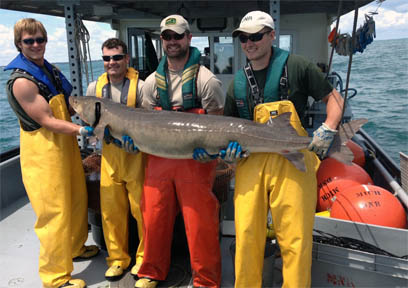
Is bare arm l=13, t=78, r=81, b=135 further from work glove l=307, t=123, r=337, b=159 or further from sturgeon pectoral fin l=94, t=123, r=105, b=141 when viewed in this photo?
work glove l=307, t=123, r=337, b=159

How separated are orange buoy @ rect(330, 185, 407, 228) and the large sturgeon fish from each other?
3.60ft

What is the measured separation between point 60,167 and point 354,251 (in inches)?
116

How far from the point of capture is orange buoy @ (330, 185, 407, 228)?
3.80 metres

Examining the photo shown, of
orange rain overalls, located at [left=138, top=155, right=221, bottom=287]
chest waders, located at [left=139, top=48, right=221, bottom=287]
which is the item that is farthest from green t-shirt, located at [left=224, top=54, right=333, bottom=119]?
orange rain overalls, located at [left=138, top=155, right=221, bottom=287]

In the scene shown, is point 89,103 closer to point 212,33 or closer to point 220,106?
point 220,106

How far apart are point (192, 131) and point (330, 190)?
2.43m

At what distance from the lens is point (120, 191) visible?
12.9 ft

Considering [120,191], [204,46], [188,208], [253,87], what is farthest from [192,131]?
[204,46]

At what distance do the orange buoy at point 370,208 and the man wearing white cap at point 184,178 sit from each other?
1436mm

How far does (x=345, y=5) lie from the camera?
827 cm

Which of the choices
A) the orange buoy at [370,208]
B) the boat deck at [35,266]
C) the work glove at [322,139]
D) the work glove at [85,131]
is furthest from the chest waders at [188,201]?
the orange buoy at [370,208]

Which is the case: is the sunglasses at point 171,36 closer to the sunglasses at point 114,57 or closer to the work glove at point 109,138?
the sunglasses at point 114,57

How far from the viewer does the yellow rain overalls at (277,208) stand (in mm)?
3068

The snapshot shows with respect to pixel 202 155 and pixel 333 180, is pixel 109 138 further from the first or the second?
pixel 333 180
